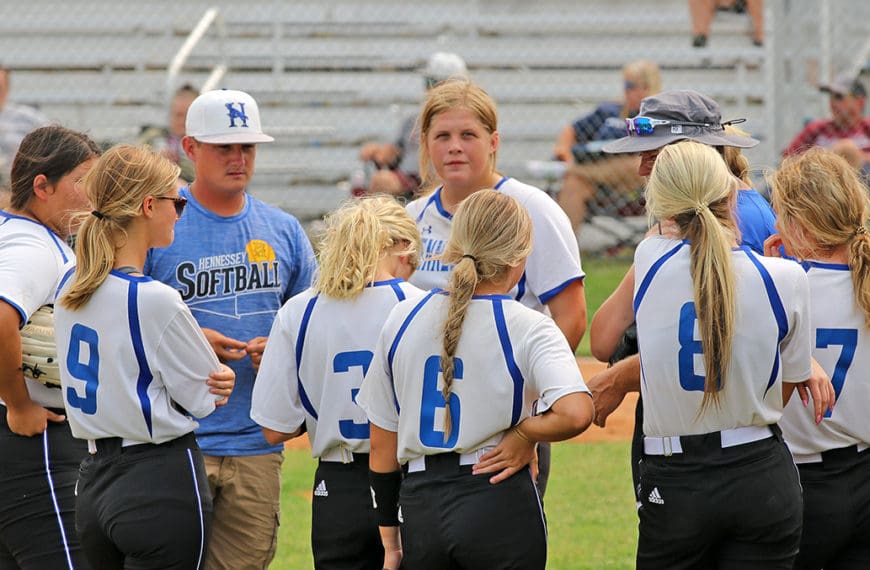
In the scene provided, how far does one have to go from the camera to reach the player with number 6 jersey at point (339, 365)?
11.8 feet

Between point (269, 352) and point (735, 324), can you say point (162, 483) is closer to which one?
point (269, 352)

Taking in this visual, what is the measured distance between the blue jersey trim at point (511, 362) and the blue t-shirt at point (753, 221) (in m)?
0.89

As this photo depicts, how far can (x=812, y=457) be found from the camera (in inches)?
137

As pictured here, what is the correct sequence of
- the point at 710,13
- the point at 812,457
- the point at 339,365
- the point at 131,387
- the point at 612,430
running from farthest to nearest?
the point at 710,13 → the point at 612,430 → the point at 339,365 → the point at 812,457 → the point at 131,387

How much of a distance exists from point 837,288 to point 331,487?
1.64 meters

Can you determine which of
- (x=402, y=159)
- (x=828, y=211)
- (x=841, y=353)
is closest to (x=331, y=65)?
(x=402, y=159)

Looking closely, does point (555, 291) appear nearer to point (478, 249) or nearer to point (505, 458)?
point (478, 249)

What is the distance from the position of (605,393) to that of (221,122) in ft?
5.64

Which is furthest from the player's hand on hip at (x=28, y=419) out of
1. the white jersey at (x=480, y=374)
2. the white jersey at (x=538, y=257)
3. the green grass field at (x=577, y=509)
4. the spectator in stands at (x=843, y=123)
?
the spectator in stands at (x=843, y=123)

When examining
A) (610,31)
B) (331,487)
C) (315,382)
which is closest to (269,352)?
(315,382)

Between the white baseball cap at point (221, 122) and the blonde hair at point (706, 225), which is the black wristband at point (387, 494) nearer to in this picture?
the blonde hair at point (706, 225)

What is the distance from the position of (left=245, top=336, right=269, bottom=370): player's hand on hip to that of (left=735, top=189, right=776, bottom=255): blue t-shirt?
1638mm

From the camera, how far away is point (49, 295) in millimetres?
3742

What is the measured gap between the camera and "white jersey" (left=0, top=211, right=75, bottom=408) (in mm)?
3609
